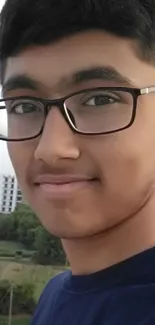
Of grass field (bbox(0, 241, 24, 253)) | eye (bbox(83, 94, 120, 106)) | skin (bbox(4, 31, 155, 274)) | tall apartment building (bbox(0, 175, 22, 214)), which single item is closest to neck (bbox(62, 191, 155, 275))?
skin (bbox(4, 31, 155, 274))

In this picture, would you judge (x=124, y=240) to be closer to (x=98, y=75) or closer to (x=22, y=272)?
(x=98, y=75)

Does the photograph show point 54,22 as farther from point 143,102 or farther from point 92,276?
point 92,276

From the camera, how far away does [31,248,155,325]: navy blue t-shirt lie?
1.63ft

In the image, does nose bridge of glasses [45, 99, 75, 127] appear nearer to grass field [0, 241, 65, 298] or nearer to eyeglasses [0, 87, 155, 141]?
eyeglasses [0, 87, 155, 141]

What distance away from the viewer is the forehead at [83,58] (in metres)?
0.52

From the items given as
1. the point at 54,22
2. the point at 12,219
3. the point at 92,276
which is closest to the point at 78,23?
the point at 54,22

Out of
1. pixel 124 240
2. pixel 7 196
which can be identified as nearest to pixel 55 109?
pixel 124 240

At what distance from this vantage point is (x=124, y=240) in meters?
0.56

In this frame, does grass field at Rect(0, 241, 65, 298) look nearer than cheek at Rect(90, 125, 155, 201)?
No

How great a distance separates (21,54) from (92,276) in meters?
0.25

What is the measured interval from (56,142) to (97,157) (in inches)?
1.6

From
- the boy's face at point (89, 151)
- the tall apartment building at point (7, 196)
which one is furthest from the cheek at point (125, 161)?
the tall apartment building at point (7, 196)

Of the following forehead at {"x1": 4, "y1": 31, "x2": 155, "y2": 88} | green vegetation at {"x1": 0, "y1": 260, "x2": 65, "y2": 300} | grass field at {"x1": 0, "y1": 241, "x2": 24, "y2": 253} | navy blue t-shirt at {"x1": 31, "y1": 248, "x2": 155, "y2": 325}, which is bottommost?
green vegetation at {"x1": 0, "y1": 260, "x2": 65, "y2": 300}

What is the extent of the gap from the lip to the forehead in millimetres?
93
